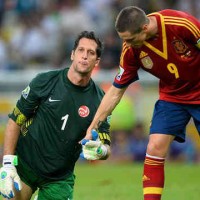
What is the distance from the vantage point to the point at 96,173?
45.8 ft

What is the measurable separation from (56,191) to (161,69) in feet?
5.31

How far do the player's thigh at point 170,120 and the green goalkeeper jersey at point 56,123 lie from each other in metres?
0.51

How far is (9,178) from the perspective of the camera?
25.1 feet

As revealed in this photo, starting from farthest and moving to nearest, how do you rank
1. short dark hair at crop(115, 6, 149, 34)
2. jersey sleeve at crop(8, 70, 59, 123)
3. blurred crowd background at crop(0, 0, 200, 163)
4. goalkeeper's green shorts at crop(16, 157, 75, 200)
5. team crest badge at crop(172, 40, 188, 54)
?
blurred crowd background at crop(0, 0, 200, 163), goalkeeper's green shorts at crop(16, 157, 75, 200), jersey sleeve at crop(8, 70, 59, 123), team crest badge at crop(172, 40, 188, 54), short dark hair at crop(115, 6, 149, 34)

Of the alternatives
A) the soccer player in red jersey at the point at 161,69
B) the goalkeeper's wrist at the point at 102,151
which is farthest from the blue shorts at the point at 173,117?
the goalkeeper's wrist at the point at 102,151

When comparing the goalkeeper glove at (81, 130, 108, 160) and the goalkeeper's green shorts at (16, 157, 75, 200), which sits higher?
the goalkeeper glove at (81, 130, 108, 160)

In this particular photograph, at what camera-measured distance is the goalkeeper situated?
26.2 ft

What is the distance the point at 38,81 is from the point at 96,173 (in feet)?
20.2

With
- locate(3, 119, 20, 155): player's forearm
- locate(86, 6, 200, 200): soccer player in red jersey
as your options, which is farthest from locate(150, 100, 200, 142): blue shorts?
locate(3, 119, 20, 155): player's forearm

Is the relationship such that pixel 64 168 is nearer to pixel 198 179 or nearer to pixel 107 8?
pixel 198 179

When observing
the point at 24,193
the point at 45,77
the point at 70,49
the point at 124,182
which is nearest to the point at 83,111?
the point at 45,77

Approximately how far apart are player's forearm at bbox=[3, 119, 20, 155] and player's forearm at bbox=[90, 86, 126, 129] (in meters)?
0.74

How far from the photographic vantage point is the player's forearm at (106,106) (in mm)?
7891

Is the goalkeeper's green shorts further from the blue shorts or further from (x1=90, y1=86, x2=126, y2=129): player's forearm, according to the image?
the blue shorts
